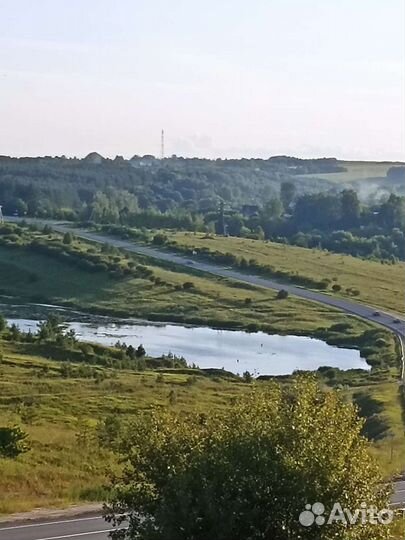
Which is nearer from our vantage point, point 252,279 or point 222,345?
point 222,345

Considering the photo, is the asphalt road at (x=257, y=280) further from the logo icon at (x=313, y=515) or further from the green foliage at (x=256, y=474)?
the logo icon at (x=313, y=515)

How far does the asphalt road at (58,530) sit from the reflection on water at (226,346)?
4272 cm

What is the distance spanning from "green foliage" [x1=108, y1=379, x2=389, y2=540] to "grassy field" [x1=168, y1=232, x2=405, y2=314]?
7516cm

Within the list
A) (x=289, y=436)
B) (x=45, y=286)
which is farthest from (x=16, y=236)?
(x=289, y=436)

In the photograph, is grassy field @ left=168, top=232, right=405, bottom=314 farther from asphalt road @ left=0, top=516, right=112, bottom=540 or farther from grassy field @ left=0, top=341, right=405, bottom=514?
asphalt road @ left=0, top=516, right=112, bottom=540

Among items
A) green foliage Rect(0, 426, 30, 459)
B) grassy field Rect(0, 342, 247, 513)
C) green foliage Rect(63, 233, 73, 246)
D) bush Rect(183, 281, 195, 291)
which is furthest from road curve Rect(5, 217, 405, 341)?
green foliage Rect(0, 426, 30, 459)

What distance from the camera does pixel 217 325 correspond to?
8312 centimetres

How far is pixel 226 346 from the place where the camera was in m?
73.5

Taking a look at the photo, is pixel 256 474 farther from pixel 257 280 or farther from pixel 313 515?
pixel 257 280

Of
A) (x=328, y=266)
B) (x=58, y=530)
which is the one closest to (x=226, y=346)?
(x=328, y=266)

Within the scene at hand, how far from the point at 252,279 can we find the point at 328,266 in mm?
13795

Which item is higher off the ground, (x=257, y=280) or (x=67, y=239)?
(x=67, y=239)

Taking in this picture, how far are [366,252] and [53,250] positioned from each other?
47.7 meters

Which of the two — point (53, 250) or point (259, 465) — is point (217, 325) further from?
point (259, 465)
